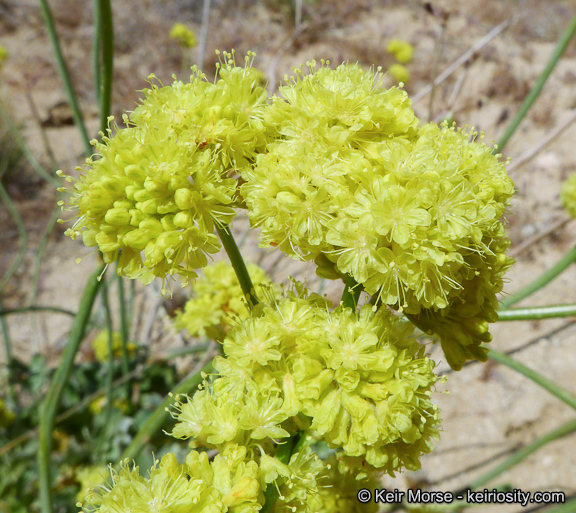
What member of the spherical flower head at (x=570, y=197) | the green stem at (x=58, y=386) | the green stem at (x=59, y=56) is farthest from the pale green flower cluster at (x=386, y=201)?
the spherical flower head at (x=570, y=197)

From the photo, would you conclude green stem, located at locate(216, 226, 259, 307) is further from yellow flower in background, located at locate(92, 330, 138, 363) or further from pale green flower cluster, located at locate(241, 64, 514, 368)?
yellow flower in background, located at locate(92, 330, 138, 363)

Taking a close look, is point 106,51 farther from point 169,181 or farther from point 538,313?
point 538,313

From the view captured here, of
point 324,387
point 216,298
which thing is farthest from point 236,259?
point 216,298

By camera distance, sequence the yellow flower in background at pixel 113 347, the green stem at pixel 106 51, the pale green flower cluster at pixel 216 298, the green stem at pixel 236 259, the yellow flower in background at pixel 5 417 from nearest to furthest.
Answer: the green stem at pixel 236 259 < the green stem at pixel 106 51 < the pale green flower cluster at pixel 216 298 < the yellow flower in background at pixel 5 417 < the yellow flower in background at pixel 113 347

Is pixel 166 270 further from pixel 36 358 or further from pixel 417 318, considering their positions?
pixel 36 358
